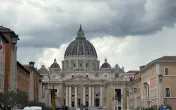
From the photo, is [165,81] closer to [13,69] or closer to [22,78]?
[22,78]

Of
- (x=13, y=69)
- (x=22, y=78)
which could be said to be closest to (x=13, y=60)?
(x=13, y=69)

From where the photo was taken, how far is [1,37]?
6347 cm

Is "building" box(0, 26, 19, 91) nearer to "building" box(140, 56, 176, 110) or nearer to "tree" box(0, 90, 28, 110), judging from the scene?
"tree" box(0, 90, 28, 110)

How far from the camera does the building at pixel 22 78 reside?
282 feet

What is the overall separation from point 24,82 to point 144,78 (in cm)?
2968

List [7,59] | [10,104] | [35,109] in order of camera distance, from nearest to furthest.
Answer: [35,109] → [10,104] → [7,59]

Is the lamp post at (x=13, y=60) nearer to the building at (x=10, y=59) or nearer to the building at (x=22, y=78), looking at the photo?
the building at (x=10, y=59)

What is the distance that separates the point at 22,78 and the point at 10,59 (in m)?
20.8

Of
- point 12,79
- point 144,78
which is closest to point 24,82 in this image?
point 12,79

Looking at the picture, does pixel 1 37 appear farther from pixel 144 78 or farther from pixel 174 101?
pixel 144 78

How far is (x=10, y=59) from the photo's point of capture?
7281 cm

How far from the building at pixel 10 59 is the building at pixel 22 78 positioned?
9.21 metres

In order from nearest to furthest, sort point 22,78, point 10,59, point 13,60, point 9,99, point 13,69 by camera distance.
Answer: point 9,99 < point 10,59 < point 13,69 < point 13,60 < point 22,78

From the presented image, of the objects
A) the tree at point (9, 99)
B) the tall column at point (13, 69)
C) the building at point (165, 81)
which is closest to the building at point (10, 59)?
the tall column at point (13, 69)
